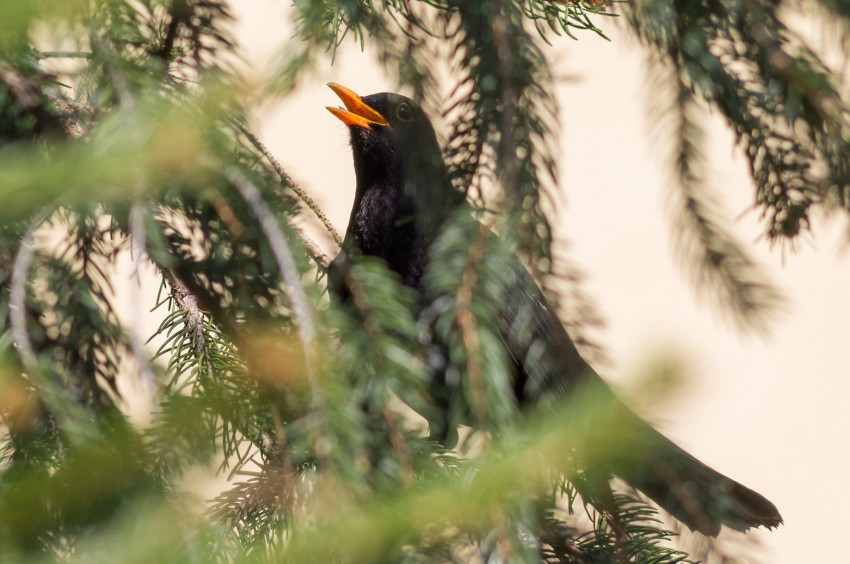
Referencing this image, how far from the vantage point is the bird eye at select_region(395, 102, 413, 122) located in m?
1.10

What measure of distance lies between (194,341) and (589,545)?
1.06ft

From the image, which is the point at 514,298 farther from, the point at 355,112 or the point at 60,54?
the point at 355,112

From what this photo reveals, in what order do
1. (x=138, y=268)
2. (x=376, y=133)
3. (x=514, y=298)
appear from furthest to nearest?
(x=376, y=133) < (x=514, y=298) < (x=138, y=268)

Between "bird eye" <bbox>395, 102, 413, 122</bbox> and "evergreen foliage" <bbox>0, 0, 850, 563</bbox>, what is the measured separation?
377 millimetres

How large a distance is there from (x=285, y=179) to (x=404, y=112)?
485 millimetres

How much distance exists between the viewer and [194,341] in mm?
548

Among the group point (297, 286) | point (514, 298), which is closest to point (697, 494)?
point (514, 298)

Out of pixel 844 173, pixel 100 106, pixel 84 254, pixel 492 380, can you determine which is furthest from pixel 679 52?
pixel 84 254

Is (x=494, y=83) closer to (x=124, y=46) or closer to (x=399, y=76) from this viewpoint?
(x=399, y=76)

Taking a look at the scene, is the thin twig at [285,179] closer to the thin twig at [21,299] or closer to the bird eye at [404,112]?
the thin twig at [21,299]

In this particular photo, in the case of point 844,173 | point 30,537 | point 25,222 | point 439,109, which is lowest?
point 30,537

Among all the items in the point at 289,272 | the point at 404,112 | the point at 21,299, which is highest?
the point at 404,112

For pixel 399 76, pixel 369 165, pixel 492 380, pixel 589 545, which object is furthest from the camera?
pixel 369 165

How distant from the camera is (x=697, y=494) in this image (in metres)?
0.59
